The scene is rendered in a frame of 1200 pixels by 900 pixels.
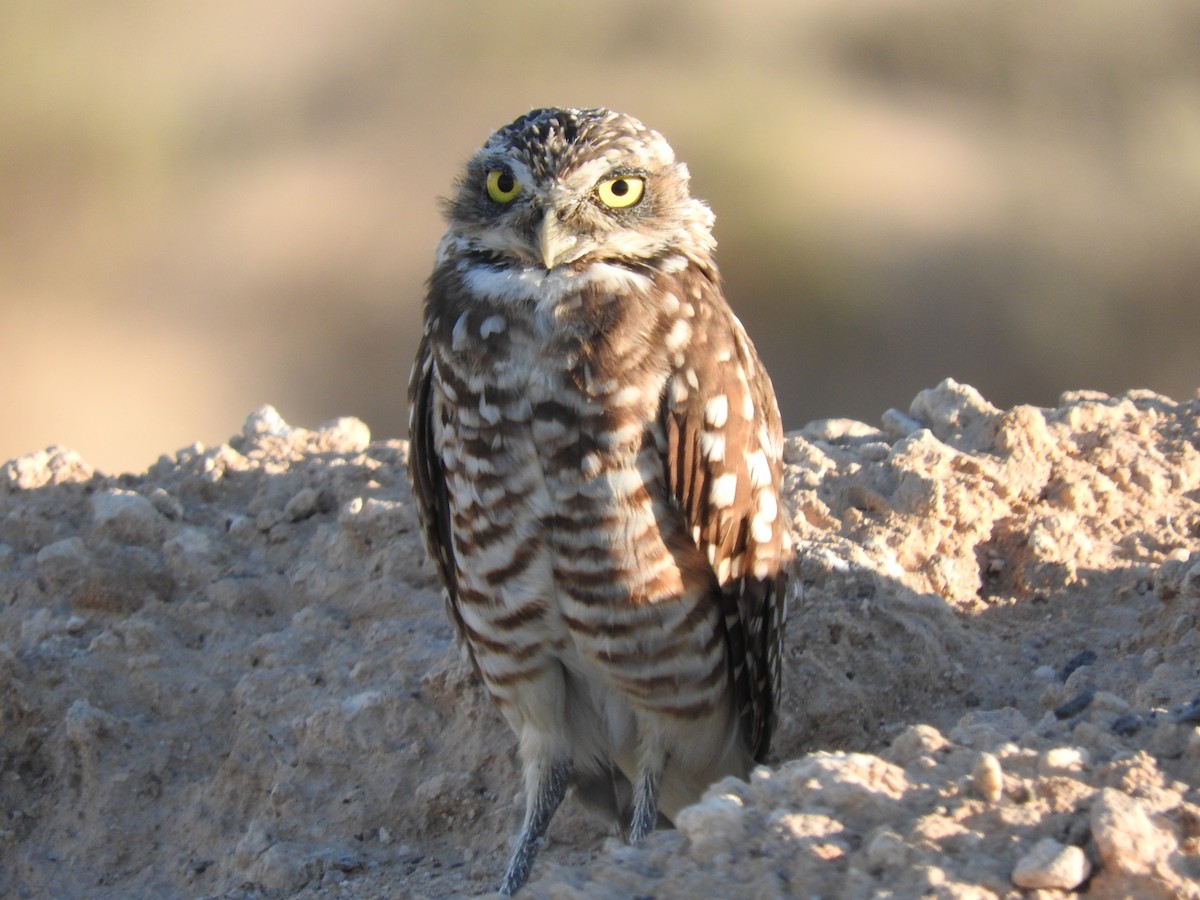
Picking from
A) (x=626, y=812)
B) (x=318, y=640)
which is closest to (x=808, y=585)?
(x=626, y=812)

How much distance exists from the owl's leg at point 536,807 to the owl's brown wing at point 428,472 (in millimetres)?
479

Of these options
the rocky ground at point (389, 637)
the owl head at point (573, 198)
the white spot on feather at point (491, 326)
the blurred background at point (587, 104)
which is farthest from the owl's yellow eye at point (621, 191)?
the blurred background at point (587, 104)

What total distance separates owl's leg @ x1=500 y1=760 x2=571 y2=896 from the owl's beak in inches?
57.5

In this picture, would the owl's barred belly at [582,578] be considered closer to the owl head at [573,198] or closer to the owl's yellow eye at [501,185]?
the owl head at [573,198]

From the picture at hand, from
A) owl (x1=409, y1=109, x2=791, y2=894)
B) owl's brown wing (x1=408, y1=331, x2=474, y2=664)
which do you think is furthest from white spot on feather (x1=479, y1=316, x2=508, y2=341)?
owl's brown wing (x1=408, y1=331, x2=474, y2=664)

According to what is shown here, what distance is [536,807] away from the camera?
4039 millimetres

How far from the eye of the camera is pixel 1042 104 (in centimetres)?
1294

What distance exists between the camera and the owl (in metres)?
3.70

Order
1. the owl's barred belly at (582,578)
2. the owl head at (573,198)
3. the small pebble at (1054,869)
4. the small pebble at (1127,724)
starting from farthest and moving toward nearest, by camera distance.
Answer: the owl head at (573,198) < the owl's barred belly at (582,578) < the small pebble at (1127,724) < the small pebble at (1054,869)

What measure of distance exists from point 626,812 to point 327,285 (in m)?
9.47

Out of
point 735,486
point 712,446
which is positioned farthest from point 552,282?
point 735,486

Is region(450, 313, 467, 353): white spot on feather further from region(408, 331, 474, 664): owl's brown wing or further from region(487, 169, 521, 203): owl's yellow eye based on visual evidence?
region(487, 169, 521, 203): owl's yellow eye

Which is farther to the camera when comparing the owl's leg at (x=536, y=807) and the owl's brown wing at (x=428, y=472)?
the owl's brown wing at (x=428, y=472)

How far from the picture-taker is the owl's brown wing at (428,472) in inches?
160
